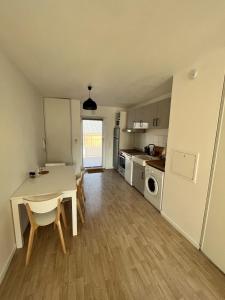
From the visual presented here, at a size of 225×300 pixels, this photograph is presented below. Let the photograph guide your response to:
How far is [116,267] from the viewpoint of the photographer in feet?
5.10

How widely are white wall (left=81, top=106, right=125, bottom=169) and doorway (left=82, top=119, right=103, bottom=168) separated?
0.21 m

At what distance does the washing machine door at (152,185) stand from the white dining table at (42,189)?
1.51 meters

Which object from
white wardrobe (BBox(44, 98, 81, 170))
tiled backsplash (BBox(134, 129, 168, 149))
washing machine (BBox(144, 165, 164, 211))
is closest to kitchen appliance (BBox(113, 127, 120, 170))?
tiled backsplash (BBox(134, 129, 168, 149))

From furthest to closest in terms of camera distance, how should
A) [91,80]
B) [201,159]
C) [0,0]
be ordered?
[91,80]
[201,159]
[0,0]

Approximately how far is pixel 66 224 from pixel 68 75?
242 cm

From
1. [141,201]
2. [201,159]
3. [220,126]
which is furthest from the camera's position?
[141,201]

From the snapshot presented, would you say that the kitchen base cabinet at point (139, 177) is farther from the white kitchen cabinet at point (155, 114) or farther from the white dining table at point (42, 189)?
the white dining table at point (42, 189)

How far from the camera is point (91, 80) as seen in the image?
250cm

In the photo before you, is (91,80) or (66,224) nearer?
(66,224)

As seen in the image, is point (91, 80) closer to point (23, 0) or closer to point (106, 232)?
point (23, 0)

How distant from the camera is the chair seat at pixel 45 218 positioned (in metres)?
1.62

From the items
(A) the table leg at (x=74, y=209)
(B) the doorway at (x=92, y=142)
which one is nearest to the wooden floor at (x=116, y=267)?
(A) the table leg at (x=74, y=209)

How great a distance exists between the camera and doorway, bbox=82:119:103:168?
16.6 ft

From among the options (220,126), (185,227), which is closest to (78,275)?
(185,227)
